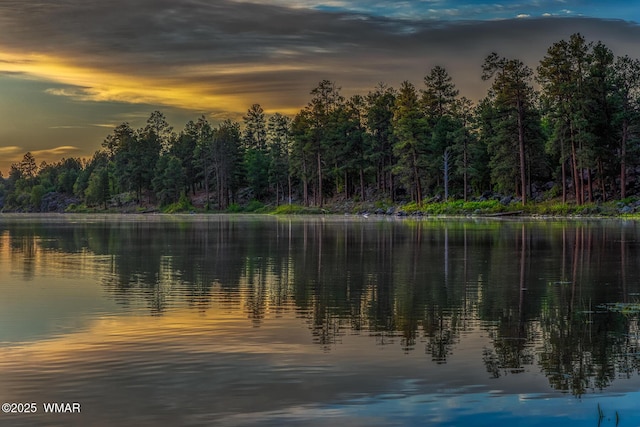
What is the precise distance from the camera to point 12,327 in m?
16.4

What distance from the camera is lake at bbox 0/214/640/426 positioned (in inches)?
403

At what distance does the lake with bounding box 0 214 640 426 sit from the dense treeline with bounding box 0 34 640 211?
65.7m

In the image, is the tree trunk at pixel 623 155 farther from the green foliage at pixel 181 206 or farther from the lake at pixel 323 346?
the green foliage at pixel 181 206

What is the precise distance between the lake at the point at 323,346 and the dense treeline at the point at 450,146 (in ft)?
215

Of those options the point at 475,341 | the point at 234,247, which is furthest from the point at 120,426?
the point at 234,247

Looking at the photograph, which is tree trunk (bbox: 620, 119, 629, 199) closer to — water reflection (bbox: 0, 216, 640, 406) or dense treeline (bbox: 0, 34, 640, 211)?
dense treeline (bbox: 0, 34, 640, 211)

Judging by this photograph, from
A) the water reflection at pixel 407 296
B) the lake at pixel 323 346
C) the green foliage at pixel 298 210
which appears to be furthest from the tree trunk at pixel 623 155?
the lake at pixel 323 346

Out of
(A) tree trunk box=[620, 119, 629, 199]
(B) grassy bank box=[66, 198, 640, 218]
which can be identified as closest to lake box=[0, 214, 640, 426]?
(B) grassy bank box=[66, 198, 640, 218]

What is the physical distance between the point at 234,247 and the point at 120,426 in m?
32.4

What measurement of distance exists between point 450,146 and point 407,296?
96919 mm

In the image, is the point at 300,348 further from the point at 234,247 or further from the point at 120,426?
the point at 234,247

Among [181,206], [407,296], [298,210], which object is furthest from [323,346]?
[181,206]

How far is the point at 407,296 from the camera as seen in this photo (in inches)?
821

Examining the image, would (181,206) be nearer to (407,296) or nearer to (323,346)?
(407,296)
